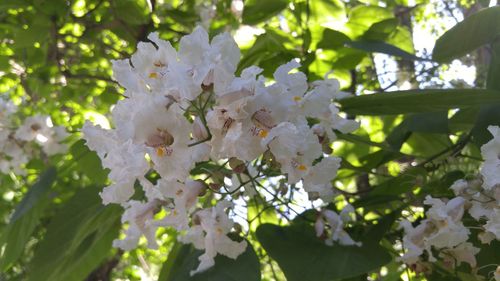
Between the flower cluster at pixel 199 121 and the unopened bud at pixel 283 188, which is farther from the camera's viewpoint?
the unopened bud at pixel 283 188

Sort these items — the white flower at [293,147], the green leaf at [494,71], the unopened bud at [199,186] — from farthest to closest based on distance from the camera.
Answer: the green leaf at [494,71], the unopened bud at [199,186], the white flower at [293,147]

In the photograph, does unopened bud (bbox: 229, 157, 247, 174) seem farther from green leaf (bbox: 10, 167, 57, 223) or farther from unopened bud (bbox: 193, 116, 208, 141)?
green leaf (bbox: 10, 167, 57, 223)

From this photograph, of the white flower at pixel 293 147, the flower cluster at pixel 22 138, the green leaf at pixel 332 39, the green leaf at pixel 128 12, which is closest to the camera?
the white flower at pixel 293 147

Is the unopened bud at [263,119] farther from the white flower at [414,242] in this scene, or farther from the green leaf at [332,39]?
the green leaf at [332,39]

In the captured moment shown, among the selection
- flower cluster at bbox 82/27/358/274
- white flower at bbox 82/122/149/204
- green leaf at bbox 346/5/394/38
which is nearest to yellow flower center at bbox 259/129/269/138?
flower cluster at bbox 82/27/358/274

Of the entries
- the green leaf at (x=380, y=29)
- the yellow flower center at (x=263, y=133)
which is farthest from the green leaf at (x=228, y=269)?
the green leaf at (x=380, y=29)

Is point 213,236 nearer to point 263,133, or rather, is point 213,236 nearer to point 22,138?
point 263,133

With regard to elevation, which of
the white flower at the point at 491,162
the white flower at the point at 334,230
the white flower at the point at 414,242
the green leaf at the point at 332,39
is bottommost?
the white flower at the point at 334,230

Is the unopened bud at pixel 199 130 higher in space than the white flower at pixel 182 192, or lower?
higher

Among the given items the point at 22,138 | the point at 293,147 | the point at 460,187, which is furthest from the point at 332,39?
the point at 22,138
